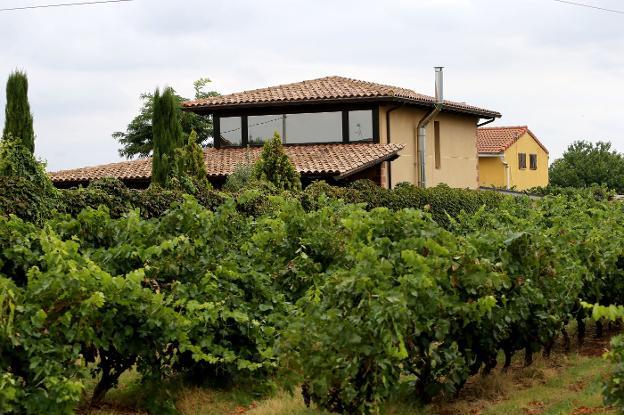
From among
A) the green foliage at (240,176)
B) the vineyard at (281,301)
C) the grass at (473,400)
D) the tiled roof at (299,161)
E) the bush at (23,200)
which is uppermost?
the tiled roof at (299,161)

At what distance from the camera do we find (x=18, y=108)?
3002 centimetres

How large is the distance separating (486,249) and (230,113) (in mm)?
26371

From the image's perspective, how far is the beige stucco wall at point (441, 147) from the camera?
32.8 meters

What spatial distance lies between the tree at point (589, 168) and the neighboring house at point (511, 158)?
9.04 m

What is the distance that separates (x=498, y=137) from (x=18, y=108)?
3119 centimetres

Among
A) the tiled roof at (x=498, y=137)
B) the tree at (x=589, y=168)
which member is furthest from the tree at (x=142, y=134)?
the tree at (x=589, y=168)

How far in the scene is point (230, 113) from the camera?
3409cm

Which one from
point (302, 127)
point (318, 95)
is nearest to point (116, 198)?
point (318, 95)

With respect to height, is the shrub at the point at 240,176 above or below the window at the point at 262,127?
below

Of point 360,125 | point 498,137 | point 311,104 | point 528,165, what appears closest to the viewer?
point 360,125

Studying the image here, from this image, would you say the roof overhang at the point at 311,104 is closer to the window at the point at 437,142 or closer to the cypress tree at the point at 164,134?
the window at the point at 437,142

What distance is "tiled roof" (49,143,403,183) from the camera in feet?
95.0

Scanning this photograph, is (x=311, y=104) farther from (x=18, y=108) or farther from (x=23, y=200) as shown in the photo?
(x=23, y=200)

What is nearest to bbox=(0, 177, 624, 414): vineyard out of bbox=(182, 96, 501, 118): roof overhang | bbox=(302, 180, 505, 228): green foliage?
bbox=(302, 180, 505, 228): green foliage
